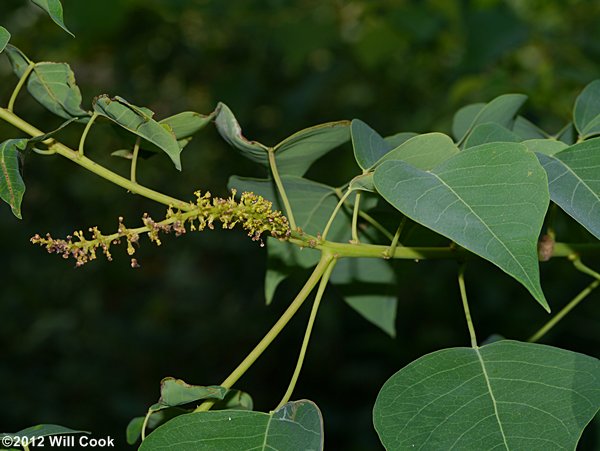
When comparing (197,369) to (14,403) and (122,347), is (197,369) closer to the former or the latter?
(122,347)

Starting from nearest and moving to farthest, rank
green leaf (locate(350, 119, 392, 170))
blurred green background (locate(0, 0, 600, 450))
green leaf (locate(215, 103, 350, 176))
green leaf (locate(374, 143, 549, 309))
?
green leaf (locate(374, 143, 549, 309)), green leaf (locate(350, 119, 392, 170)), green leaf (locate(215, 103, 350, 176)), blurred green background (locate(0, 0, 600, 450))

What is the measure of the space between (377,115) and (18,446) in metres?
2.95

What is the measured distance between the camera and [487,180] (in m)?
0.77

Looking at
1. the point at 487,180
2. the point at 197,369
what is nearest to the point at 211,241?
the point at 197,369

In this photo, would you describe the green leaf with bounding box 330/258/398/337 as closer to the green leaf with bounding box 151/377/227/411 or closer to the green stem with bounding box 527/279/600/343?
the green stem with bounding box 527/279/600/343

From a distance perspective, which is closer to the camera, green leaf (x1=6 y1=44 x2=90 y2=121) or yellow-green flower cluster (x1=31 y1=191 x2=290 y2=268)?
yellow-green flower cluster (x1=31 y1=191 x2=290 y2=268)

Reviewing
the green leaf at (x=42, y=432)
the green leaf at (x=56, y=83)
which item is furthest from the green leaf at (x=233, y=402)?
the green leaf at (x=56, y=83)

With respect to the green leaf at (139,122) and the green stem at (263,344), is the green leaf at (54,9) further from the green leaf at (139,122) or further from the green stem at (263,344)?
the green stem at (263,344)

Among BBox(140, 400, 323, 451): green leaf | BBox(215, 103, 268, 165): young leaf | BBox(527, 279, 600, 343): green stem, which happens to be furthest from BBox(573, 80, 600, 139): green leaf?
BBox(140, 400, 323, 451): green leaf

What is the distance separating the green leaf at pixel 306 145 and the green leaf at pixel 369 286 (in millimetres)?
202

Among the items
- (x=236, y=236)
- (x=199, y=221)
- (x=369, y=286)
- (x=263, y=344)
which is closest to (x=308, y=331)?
(x=263, y=344)

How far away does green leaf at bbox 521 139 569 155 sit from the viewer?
0.90 meters

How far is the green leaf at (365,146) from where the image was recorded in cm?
90

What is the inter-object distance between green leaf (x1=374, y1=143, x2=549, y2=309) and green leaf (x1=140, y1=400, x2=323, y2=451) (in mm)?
245
